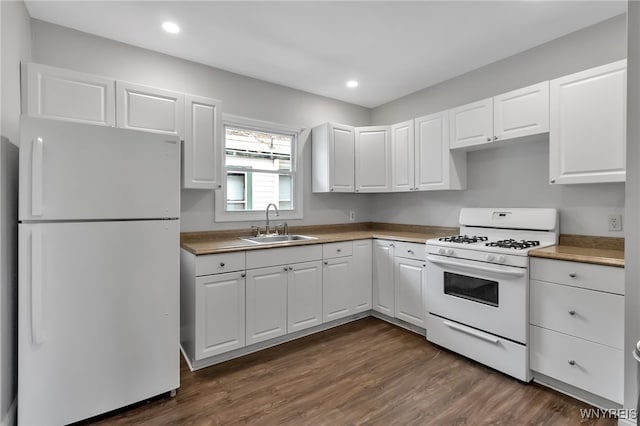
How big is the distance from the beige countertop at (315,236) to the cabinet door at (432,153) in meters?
0.57

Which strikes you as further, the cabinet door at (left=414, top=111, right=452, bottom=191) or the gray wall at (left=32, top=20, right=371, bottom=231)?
the cabinet door at (left=414, top=111, right=452, bottom=191)

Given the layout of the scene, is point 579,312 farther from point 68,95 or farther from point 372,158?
point 68,95

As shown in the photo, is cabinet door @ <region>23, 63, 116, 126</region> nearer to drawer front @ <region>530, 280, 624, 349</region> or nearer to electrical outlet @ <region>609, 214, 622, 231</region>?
drawer front @ <region>530, 280, 624, 349</region>

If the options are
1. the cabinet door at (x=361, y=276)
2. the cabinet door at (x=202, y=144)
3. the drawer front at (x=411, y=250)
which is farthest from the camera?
the cabinet door at (x=361, y=276)

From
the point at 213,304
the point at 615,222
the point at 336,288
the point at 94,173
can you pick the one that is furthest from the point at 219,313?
the point at 615,222

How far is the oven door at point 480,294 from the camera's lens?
2201mm

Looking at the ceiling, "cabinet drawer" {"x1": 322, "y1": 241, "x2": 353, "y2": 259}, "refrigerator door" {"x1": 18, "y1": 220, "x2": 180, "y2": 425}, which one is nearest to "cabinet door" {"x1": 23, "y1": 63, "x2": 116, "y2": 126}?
the ceiling

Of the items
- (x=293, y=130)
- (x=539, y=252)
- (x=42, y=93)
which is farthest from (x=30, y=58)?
(x=539, y=252)

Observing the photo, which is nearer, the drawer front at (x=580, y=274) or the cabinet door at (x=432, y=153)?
the drawer front at (x=580, y=274)

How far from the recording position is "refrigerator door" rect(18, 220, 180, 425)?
5.30 feet

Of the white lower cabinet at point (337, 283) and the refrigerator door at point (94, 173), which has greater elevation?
the refrigerator door at point (94, 173)

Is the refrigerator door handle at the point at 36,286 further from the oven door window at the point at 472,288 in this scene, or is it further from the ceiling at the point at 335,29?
the oven door window at the point at 472,288

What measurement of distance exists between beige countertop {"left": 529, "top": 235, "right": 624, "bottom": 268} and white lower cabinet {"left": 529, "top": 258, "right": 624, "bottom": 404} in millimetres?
39

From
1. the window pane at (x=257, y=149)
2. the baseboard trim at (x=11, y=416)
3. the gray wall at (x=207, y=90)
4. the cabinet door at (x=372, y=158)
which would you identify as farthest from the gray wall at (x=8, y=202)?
the cabinet door at (x=372, y=158)
